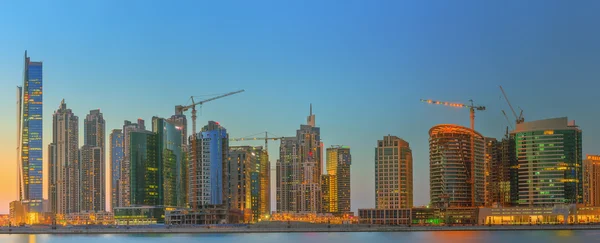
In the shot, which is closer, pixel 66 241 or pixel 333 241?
Answer: pixel 333 241

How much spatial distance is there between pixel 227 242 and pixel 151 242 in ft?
48.4

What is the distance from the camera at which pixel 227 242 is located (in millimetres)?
154750

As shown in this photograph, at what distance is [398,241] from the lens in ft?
506

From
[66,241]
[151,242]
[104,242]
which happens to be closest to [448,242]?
[151,242]

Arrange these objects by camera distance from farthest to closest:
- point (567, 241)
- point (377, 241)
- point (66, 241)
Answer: point (66, 241) < point (377, 241) < point (567, 241)

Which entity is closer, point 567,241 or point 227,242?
point 567,241

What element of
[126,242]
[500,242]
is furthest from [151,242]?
[500,242]

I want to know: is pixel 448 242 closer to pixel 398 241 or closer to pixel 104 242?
pixel 398 241

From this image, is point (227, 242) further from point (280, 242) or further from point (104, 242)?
point (104, 242)

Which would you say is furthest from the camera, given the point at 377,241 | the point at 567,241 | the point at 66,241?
the point at 66,241

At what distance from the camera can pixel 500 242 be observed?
474 feet

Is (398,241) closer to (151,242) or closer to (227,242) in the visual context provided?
(227,242)

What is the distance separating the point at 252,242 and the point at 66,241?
41184mm

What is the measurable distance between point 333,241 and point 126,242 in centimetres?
4146
